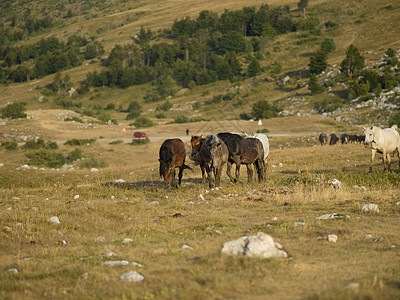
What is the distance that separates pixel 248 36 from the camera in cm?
14588

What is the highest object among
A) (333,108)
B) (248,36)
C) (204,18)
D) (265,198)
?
(204,18)

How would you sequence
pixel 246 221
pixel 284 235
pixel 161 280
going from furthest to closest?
pixel 246 221, pixel 284 235, pixel 161 280

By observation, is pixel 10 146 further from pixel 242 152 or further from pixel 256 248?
A: pixel 256 248

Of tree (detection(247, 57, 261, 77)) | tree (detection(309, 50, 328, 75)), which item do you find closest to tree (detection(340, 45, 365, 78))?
tree (detection(309, 50, 328, 75))

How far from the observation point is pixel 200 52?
13962cm

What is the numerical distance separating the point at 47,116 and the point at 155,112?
32825mm

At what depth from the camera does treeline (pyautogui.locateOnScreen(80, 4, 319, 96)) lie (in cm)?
12219

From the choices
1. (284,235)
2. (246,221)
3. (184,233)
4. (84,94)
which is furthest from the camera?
(84,94)

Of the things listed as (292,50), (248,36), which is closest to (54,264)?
(292,50)

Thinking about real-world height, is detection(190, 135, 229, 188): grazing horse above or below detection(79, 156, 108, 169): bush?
above

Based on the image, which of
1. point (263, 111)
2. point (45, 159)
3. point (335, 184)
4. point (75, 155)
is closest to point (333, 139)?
point (335, 184)

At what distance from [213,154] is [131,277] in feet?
32.6

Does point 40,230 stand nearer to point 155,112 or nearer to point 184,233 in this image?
point 184,233

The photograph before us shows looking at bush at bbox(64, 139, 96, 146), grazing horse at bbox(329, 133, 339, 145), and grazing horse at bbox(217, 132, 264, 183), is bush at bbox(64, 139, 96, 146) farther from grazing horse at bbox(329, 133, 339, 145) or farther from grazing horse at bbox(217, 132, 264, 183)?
grazing horse at bbox(217, 132, 264, 183)
